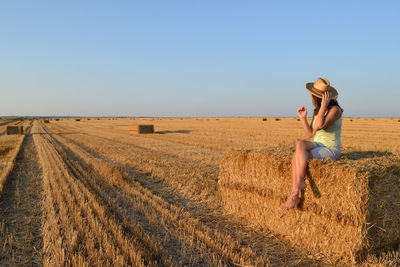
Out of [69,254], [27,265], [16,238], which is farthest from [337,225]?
[16,238]

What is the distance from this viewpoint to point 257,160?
17.3ft

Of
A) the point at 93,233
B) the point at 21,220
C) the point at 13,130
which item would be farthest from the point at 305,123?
the point at 13,130

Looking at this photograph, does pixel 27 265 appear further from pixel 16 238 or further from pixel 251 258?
pixel 251 258

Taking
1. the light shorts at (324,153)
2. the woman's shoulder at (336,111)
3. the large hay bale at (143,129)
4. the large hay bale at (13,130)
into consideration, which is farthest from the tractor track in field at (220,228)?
the large hay bale at (13,130)

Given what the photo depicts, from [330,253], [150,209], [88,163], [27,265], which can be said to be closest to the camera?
[27,265]

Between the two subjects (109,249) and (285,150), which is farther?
(285,150)

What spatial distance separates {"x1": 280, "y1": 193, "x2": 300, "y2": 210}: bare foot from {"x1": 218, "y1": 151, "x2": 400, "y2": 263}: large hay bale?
150 millimetres

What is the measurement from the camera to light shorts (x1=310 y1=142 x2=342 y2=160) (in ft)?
14.4

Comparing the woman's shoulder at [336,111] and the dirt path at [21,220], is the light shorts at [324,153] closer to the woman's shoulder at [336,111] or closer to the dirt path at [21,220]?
the woman's shoulder at [336,111]

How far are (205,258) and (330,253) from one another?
1.71 meters

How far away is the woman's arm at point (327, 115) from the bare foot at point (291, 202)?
1098mm

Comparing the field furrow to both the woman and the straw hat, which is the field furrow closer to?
the woman

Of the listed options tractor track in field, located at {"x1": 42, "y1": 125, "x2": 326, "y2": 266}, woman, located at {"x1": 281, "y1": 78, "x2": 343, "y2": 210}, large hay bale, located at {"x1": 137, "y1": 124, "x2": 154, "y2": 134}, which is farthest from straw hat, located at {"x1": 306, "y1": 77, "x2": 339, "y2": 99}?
large hay bale, located at {"x1": 137, "y1": 124, "x2": 154, "y2": 134}

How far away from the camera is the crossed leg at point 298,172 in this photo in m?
4.30
